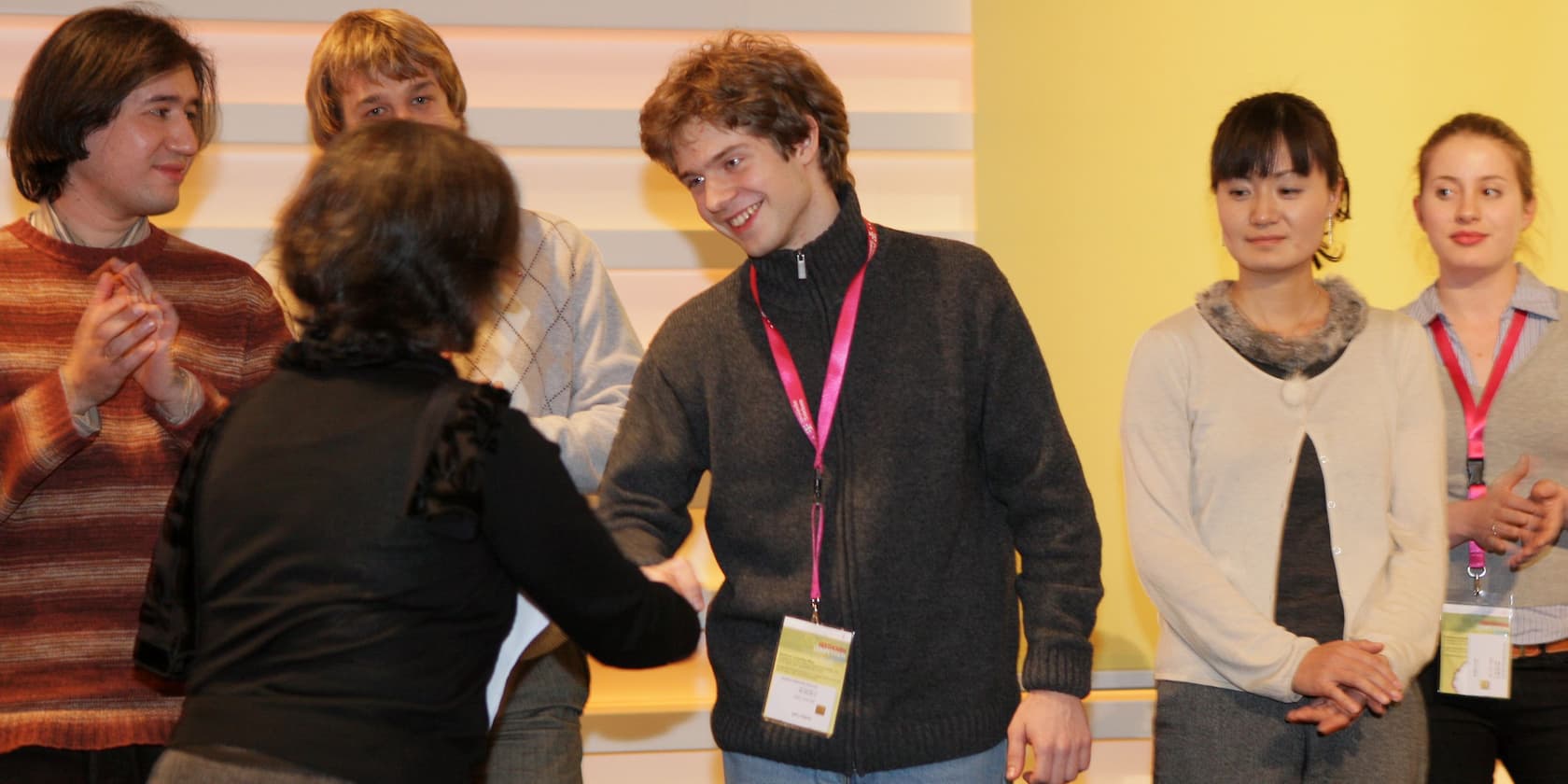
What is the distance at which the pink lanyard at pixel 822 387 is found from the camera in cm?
230

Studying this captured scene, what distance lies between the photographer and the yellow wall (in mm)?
3971

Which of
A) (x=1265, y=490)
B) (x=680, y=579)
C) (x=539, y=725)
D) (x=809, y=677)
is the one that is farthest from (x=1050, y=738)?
(x=539, y=725)

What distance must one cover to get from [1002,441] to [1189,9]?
220cm

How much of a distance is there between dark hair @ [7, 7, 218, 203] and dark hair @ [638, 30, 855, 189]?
2.85ft

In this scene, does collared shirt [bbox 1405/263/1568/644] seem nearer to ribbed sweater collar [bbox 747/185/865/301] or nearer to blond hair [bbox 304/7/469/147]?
ribbed sweater collar [bbox 747/185/865/301]

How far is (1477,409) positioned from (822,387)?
156cm

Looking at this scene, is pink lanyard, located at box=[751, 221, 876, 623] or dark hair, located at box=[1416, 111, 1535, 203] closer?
pink lanyard, located at box=[751, 221, 876, 623]

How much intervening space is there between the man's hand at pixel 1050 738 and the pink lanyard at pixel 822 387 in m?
0.36

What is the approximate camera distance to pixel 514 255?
1789mm

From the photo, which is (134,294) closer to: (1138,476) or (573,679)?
(573,679)

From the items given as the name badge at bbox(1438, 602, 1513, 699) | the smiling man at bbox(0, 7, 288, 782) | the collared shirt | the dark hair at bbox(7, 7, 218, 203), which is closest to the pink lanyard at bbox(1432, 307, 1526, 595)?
the collared shirt

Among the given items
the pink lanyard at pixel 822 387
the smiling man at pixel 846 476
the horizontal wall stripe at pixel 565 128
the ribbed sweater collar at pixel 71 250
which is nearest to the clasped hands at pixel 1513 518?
the smiling man at pixel 846 476

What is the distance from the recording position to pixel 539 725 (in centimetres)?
253

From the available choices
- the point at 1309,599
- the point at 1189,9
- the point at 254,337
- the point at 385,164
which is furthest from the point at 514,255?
the point at 1189,9
